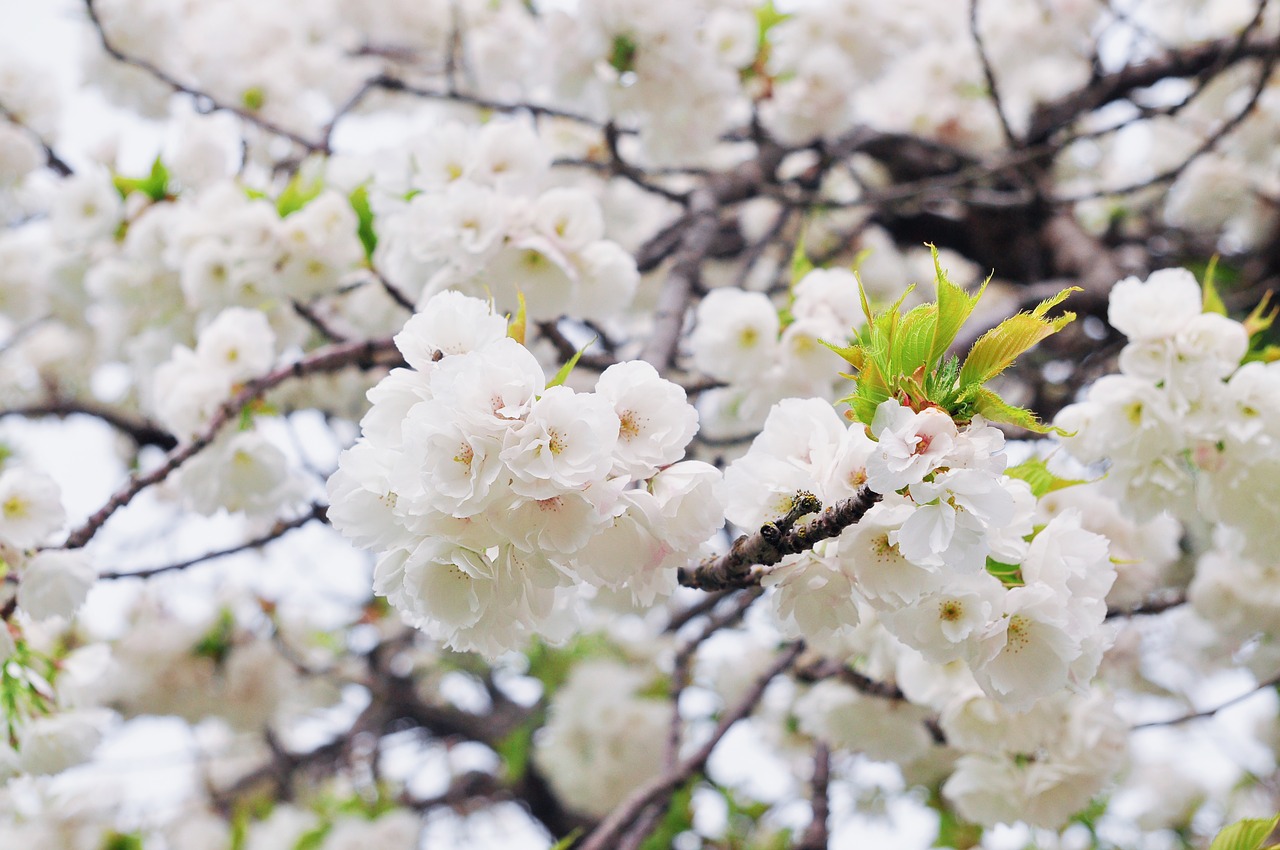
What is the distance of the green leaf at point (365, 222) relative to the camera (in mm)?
1611

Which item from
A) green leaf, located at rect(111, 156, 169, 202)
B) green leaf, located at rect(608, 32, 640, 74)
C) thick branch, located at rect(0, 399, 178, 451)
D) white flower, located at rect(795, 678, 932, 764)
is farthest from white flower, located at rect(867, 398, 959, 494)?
thick branch, located at rect(0, 399, 178, 451)

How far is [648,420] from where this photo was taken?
781 millimetres

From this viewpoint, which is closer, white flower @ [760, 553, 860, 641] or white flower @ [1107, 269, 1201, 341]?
white flower @ [760, 553, 860, 641]

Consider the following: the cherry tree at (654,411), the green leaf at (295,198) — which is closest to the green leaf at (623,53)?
the cherry tree at (654,411)

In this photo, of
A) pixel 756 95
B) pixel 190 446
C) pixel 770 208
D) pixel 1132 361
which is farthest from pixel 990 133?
pixel 190 446

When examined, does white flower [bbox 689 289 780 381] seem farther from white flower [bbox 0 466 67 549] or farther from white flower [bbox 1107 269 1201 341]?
white flower [bbox 0 466 67 549]

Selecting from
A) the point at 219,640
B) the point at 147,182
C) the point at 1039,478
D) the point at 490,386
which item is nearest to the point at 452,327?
the point at 490,386

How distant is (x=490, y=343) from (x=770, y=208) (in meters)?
2.75

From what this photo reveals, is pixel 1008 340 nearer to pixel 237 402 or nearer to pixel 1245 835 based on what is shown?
pixel 1245 835

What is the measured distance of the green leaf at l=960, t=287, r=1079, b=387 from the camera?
680mm

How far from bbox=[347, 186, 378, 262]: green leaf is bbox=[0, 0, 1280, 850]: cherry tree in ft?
0.05

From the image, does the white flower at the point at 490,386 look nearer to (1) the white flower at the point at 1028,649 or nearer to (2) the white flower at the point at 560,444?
(2) the white flower at the point at 560,444

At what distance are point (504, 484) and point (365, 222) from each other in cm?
103

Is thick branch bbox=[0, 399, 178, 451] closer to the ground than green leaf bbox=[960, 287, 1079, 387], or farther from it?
closer to the ground
